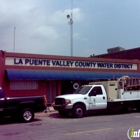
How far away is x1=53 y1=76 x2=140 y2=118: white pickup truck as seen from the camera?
16.4 metres

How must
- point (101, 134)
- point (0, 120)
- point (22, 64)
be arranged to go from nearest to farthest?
1. point (101, 134)
2. point (0, 120)
3. point (22, 64)

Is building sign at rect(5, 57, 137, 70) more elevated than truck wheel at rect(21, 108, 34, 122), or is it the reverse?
building sign at rect(5, 57, 137, 70)

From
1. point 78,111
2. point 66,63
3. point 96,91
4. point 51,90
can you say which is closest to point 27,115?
point 78,111

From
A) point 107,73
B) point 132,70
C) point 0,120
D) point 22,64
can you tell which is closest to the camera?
point 0,120

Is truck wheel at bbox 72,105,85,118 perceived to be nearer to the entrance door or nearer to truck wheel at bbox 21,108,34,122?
truck wheel at bbox 21,108,34,122

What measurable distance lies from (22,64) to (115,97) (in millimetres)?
7830

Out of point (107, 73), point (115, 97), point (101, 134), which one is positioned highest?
point (107, 73)

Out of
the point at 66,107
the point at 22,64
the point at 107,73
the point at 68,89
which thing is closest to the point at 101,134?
the point at 66,107

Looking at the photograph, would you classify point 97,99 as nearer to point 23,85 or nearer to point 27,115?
point 27,115

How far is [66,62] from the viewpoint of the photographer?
23.5 meters

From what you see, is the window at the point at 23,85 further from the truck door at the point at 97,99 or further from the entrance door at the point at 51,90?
the truck door at the point at 97,99

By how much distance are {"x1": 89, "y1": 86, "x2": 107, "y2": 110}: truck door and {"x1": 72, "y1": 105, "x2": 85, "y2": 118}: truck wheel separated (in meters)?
0.67

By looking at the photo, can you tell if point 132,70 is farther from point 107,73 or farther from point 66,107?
point 66,107

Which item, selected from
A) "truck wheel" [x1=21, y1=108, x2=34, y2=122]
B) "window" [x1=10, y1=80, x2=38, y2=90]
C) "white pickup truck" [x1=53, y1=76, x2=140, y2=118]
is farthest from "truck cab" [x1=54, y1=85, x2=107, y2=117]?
"window" [x1=10, y1=80, x2=38, y2=90]
